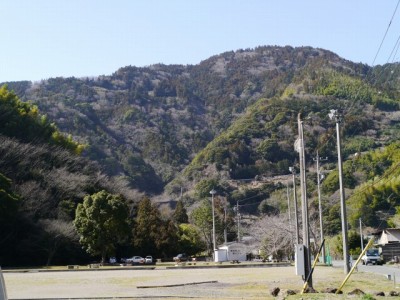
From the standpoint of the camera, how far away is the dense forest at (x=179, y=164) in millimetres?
57844

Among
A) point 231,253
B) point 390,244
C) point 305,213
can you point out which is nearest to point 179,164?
point 231,253

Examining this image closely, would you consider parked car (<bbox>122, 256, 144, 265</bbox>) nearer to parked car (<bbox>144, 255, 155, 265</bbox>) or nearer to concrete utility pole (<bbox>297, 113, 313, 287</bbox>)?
parked car (<bbox>144, 255, 155, 265</bbox>)

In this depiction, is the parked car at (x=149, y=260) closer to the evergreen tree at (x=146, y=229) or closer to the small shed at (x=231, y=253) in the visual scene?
the evergreen tree at (x=146, y=229)

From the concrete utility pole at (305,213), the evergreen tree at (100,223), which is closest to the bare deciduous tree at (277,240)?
the evergreen tree at (100,223)

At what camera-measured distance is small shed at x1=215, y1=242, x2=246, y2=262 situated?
62.7 m

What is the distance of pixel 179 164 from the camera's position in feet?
473

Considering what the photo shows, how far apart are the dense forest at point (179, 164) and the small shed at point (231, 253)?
103 inches

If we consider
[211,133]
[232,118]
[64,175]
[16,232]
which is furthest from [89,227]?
[232,118]

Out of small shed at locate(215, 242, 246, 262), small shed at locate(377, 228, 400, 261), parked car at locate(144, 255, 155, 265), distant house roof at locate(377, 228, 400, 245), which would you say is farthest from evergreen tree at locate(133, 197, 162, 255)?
distant house roof at locate(377, 228, 400, 245)

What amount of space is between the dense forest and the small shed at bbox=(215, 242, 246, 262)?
2620 millimetres

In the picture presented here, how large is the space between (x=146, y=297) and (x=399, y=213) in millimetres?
49148

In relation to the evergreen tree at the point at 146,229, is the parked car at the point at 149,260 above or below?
below

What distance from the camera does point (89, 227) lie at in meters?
54.3

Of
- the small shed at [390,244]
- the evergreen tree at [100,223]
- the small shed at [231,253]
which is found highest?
the evergreen tree at [100,223]
